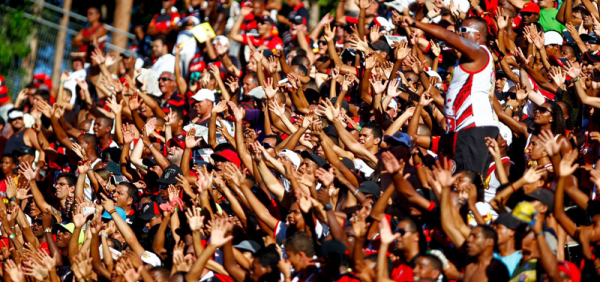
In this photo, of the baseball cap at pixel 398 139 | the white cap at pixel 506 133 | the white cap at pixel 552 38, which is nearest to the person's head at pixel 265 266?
the baseball cap at pixel 398 139

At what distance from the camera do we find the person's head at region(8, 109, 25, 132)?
13.0m

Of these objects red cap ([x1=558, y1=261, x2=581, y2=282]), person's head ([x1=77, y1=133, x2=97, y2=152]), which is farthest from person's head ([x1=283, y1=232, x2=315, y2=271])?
person's head ([x1=77, y1=133, x2=97, y2=152])

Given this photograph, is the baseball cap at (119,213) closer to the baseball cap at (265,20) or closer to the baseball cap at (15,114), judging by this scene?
the baseball cap at (15,114)

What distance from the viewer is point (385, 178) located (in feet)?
23.7

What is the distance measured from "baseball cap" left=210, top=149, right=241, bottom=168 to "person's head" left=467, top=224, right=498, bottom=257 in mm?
3513

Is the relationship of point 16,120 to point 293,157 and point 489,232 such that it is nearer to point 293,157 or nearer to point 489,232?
point 293,157

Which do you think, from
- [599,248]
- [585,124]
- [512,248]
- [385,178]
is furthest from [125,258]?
[585,124]

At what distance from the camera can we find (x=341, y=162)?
7.85 metres

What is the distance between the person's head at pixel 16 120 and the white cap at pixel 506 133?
7837mm

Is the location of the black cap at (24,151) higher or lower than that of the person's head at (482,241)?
lower

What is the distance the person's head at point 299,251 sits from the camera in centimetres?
647

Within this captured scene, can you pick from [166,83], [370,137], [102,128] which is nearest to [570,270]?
[370,137]

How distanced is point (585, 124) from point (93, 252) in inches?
187

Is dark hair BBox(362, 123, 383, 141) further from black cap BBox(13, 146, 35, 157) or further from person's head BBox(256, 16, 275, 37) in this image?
black cap BBox(13, 146, 35, 157)
